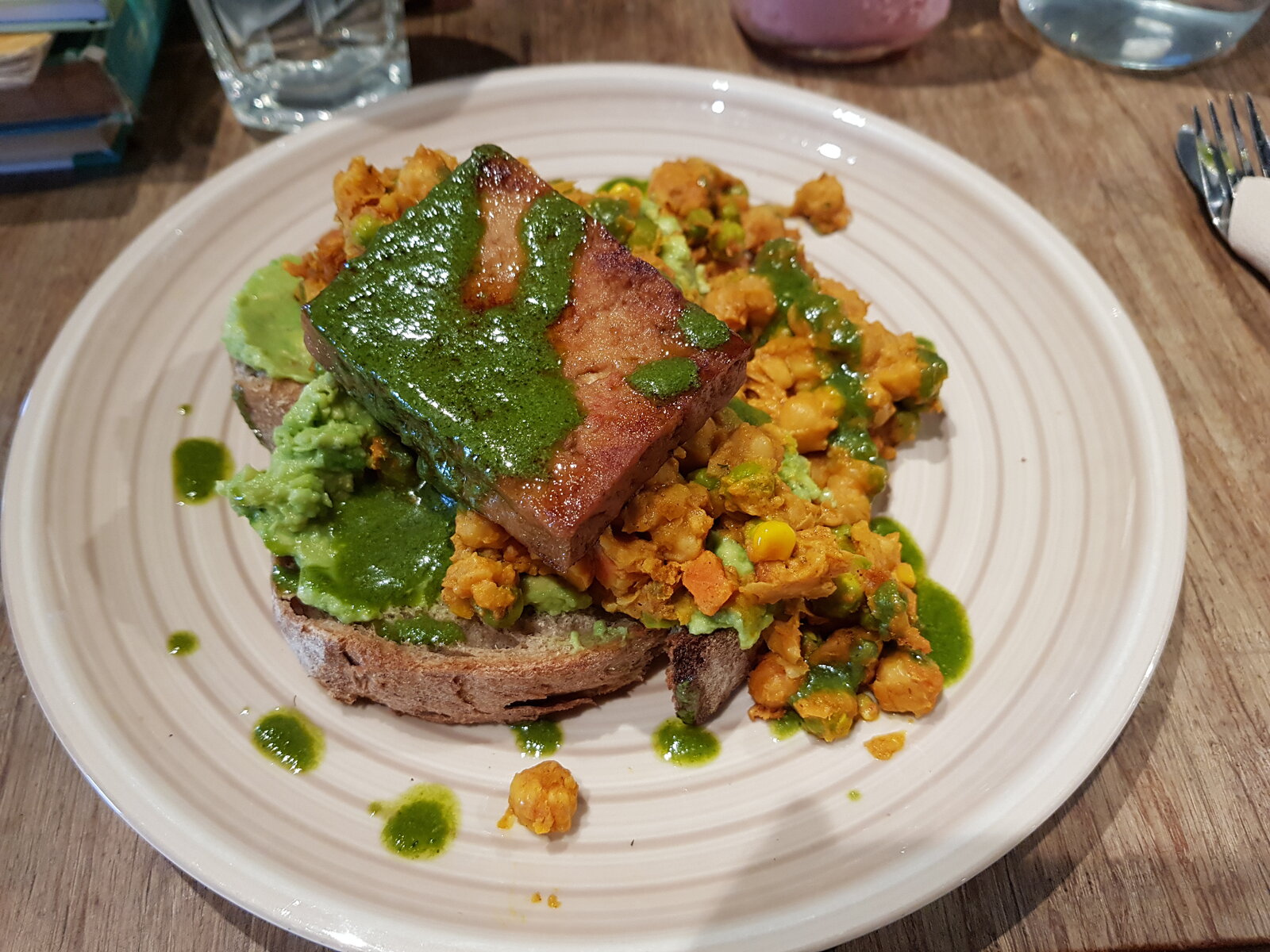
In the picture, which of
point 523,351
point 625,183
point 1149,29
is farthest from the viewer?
point 1149,29

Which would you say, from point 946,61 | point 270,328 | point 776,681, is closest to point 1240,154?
point 946,61

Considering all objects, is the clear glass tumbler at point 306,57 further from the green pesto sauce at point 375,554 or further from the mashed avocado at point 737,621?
the mashed avocado at point 737,621

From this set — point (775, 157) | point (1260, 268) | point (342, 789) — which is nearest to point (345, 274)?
point (342, 789)

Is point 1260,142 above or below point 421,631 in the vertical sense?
above

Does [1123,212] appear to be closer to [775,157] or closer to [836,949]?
[775,157]

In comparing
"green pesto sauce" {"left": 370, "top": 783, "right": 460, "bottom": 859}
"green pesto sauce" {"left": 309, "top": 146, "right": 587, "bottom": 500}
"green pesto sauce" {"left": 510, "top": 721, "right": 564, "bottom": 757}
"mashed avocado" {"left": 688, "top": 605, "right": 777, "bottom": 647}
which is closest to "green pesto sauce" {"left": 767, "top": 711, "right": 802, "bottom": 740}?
"mashed avocado" {"left": 688, "top": 605, "right": 777, "bottom": 647}

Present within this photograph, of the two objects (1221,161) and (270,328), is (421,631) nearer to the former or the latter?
(270,328)

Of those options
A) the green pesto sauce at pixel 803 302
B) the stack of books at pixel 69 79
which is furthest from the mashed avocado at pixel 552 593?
the stack of books at pixel 69 79
